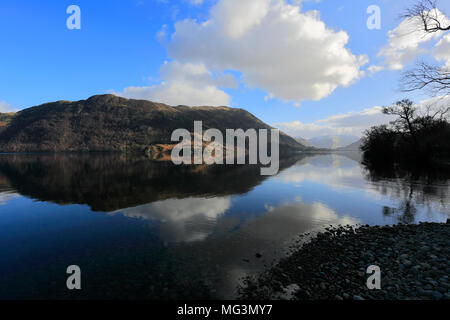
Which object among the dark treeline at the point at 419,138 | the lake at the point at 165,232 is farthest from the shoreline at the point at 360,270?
the dark treeline at the point at 419,138

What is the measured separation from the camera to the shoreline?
351 inches

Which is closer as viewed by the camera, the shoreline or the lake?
the shoreline

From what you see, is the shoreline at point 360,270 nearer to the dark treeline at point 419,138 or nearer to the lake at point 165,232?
the lake at point 165,232

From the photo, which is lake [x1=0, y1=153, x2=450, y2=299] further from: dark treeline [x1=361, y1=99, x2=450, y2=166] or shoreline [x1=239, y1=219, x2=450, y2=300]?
dark treeline [x1=361, y1=99, x2=450, y2=166]

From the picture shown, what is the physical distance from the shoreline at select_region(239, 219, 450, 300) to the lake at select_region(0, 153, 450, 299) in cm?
140

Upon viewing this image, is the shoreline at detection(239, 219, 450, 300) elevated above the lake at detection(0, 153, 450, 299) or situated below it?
above

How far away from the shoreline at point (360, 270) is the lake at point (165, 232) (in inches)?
55.2

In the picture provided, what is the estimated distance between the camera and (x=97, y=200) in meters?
30.4

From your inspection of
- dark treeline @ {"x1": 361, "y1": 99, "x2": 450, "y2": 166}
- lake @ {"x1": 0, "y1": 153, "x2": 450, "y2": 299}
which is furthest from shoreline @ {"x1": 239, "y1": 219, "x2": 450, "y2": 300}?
dark treeline @ {"x1": 361, "y1": 99, "x2": 450, "y2": 166}

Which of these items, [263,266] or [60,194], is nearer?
[263,266]

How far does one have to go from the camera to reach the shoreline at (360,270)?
8922 mm
